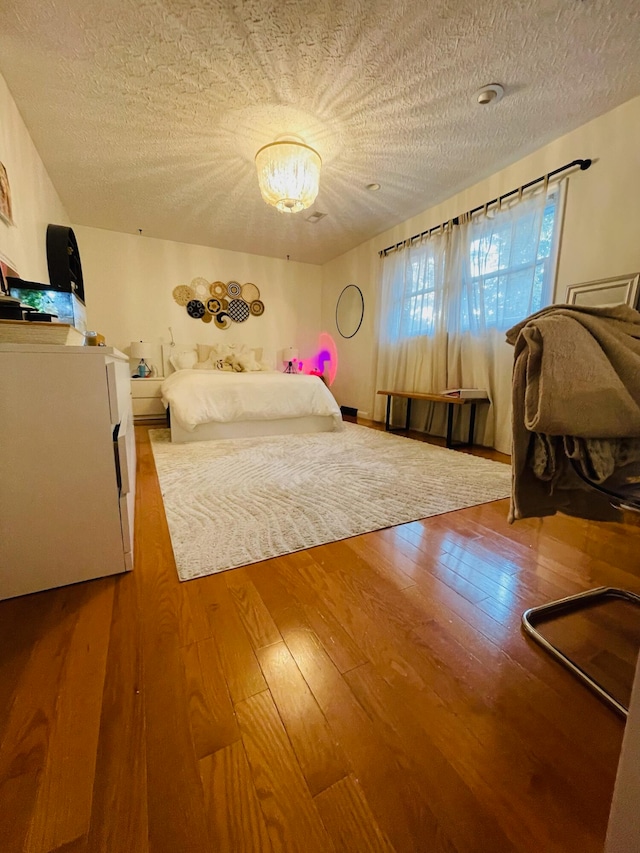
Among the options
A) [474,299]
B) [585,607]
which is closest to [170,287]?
[474,299]

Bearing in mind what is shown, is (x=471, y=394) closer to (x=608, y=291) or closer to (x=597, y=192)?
(x=608, y=291)

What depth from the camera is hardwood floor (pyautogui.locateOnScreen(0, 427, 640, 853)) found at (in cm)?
55

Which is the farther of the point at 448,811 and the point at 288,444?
the point at 288,444

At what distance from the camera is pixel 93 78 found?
75.2 inches

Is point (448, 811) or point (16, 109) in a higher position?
point (16, 109)

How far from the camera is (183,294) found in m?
4.71

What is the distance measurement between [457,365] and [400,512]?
7.12ft

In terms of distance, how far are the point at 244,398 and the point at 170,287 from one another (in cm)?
258

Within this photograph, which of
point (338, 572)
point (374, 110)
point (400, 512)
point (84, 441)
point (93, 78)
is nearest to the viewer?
point (84, 441)

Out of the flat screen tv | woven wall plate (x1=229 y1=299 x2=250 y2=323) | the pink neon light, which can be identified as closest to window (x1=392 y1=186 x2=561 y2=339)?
the pink neon light

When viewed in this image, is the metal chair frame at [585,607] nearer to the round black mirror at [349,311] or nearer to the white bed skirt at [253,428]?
the white bed skirt at [253,428]

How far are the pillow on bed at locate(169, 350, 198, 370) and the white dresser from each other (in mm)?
3613

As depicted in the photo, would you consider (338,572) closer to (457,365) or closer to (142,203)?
(457,365)

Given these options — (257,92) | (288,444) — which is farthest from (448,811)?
(257,92)
